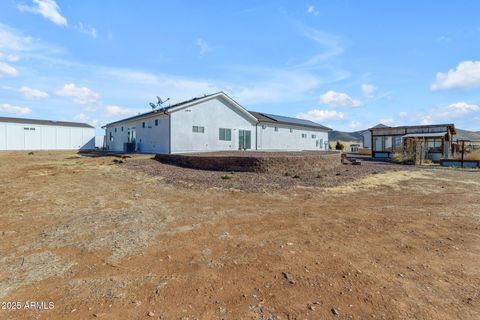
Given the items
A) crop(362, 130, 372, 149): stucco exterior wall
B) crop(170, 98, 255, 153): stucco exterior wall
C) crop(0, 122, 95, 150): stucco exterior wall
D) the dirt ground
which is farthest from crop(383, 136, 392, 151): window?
crop(0, 122, 95, 150): stucco exterior wall

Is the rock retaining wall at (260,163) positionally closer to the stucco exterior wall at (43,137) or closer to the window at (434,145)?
the window at (434,145)

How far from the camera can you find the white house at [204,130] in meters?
20.0

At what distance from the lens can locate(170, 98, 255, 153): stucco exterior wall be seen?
784 inches

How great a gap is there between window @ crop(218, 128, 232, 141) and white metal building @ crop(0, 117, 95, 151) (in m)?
26.4

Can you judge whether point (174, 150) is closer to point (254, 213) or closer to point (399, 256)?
point (254, 213)

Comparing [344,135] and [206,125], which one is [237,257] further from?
[344,135]

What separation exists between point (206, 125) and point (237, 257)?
1858 centimetres

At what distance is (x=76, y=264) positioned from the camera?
3834 mm

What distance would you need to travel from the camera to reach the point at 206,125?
2192 cm

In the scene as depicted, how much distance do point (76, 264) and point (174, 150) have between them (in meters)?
16.2

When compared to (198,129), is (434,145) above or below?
below

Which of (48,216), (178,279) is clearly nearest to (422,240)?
(178,279)

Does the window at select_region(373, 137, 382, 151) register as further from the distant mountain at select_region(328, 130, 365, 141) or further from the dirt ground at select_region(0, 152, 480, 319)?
the distant mountain at select_region(328, 130, 365, 141)

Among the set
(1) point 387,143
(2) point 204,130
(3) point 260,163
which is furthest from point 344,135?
(3) point 260,163
